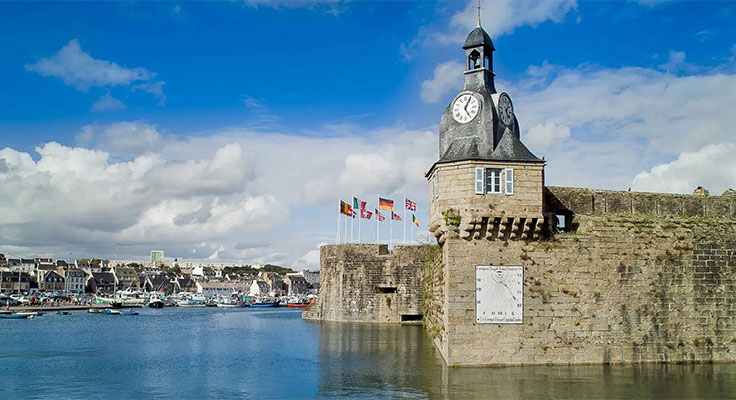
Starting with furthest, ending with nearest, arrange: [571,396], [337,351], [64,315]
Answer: [64,315] → [337,351] → [571,396]

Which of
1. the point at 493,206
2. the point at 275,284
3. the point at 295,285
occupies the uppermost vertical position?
the point at 493,206

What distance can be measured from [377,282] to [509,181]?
66.9 ft

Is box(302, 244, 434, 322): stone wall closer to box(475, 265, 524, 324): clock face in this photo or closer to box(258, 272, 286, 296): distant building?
box(475, 265, 524, 324): clock face

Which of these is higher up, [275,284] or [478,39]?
[478,39]

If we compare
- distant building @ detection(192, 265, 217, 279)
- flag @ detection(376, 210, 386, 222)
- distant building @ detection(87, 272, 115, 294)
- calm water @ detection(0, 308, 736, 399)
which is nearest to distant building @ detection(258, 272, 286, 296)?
distant building @ detection(192, 265, 217, 279)

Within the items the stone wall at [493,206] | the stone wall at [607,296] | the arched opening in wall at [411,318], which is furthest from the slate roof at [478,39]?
the arched opening in wall at [411,318]

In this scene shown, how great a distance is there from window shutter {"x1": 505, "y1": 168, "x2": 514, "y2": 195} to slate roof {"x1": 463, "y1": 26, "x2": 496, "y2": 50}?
6.01 m

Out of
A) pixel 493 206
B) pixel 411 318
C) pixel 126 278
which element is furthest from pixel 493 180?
pixel 126 278

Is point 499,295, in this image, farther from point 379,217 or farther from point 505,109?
point 379,217

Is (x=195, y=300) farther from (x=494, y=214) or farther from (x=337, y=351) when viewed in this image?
(x=494, y=214)

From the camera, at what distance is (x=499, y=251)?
21.6m

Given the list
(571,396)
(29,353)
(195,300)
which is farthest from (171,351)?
(195,300)

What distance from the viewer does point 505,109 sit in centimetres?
2366

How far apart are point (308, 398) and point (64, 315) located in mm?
55479
